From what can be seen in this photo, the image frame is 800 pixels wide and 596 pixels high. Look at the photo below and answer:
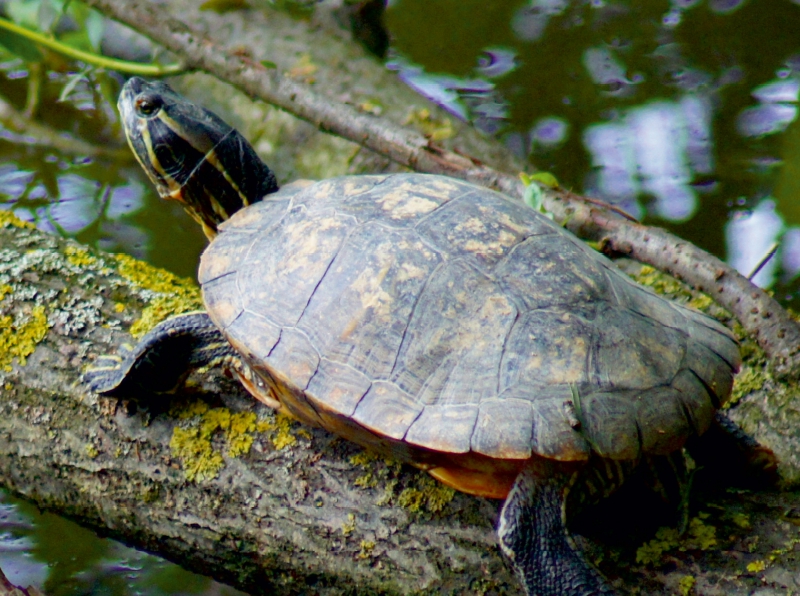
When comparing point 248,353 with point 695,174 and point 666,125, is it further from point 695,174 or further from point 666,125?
point 666,125

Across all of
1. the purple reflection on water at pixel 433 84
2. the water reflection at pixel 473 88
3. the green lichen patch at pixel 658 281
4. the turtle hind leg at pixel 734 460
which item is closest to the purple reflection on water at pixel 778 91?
the water reflection at pixel 473 88

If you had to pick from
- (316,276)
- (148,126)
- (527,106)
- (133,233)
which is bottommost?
(133,233)

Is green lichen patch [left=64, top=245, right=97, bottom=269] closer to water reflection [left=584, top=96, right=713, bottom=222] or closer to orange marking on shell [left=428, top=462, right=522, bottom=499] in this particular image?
orange marking on shell [left=428, top=462, right=522, bottom=499]

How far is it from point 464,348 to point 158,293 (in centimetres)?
137

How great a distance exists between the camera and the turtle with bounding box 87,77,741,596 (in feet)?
5.99

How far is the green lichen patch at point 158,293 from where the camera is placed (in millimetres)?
2611

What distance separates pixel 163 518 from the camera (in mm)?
2170

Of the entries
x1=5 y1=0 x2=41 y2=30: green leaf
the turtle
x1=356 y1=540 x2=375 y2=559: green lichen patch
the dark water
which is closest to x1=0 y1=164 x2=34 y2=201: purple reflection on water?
the dark water

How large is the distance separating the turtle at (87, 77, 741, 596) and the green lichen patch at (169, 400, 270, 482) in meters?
0.13

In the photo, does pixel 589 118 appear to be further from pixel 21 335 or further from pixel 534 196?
pixel 21 335

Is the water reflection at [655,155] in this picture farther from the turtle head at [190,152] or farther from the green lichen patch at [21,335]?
the green lichen patch at [21,335]

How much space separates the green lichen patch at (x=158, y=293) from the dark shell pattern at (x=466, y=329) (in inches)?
16.5

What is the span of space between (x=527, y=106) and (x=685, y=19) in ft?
5.40

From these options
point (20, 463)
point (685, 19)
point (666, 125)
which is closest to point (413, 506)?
point (20, 463)
